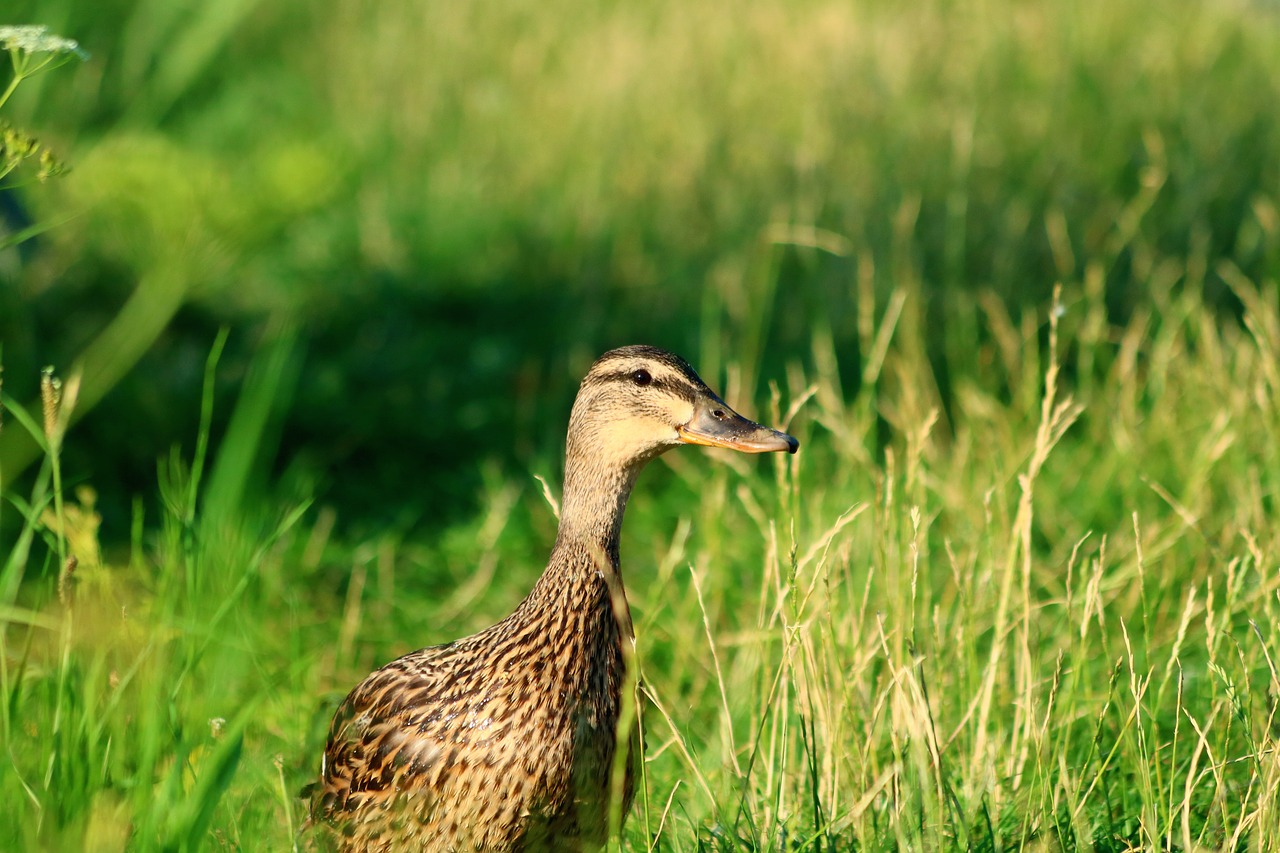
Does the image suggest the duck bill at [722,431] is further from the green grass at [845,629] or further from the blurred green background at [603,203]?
the blurred green background at [603,203]

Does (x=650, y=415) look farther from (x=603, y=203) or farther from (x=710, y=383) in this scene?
(x=603, y=203)

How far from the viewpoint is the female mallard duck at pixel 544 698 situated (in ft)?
7.82

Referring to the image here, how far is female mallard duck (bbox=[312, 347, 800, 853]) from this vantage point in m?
2.38

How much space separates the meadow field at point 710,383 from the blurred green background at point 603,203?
0.02m

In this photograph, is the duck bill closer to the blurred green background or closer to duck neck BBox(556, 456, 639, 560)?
duck neck BBox(556, 456, 639, 560)

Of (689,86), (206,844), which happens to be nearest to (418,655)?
(206,844)

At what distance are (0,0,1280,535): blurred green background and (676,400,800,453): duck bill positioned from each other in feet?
5.44

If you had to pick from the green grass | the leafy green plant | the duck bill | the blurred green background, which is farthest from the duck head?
the blurred green background

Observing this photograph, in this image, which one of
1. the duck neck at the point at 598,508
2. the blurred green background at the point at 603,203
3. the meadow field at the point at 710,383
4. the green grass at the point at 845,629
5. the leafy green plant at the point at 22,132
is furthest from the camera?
the blurred green background at the point at 603,203

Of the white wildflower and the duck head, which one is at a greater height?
the white wildflower

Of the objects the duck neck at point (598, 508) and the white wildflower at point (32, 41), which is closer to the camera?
the white wildflower at point (32, 41)

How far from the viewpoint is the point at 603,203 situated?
6547 mm

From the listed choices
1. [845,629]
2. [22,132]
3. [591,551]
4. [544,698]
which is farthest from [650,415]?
[22,132]

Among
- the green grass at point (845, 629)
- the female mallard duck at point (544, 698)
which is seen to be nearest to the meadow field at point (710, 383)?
the green grass at point (845, 629)
